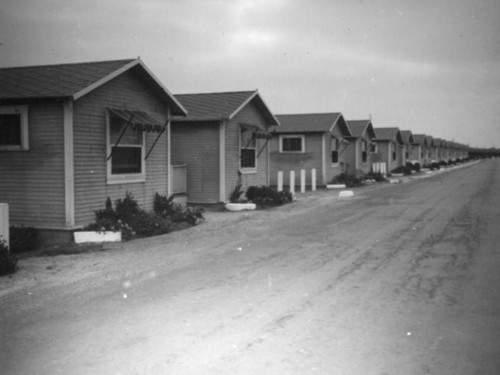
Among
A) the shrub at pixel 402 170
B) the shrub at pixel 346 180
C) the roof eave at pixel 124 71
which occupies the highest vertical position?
the roof eave at pixel 124 71

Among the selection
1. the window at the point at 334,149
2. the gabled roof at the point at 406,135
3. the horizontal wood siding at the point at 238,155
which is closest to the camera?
the horizontal wood siding at the point at 238,155

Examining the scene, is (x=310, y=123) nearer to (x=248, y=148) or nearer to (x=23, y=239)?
(x=248, y=148)

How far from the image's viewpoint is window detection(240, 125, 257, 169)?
2205cm

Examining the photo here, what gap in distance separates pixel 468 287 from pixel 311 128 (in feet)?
84.7

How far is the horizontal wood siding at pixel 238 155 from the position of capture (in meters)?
20.9

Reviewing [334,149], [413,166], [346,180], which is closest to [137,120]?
[346,180]

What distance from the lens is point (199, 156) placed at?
20.7m

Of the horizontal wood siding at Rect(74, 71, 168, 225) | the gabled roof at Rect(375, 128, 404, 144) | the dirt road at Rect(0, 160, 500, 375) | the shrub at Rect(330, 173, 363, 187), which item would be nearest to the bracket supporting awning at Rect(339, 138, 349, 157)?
the shrub at Rect(330, 173, 363, 187)

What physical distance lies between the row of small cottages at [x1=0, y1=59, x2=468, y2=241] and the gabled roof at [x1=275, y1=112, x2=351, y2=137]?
478 inches

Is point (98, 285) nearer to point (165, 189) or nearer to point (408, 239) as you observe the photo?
point (408, 239)

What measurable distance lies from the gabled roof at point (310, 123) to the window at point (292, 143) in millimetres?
488

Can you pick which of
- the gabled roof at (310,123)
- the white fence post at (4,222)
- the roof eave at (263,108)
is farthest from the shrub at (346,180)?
the white fence post at (4,222)

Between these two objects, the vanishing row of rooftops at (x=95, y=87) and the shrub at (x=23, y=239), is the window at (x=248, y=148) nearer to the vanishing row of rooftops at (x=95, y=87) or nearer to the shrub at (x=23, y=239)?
the vanishing row of rooftops at (x=95, y=87)

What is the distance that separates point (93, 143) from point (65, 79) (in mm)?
1700
